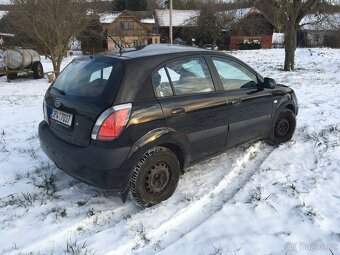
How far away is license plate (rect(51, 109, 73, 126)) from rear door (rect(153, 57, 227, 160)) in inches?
39.1

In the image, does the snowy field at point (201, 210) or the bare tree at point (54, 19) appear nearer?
the snowy field at point (201, 210)

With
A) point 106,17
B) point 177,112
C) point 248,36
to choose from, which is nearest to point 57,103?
point 177,112

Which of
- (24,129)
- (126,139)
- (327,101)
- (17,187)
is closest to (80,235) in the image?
(126,139)

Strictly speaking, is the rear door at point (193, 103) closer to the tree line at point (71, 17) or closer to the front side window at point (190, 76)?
the front side window at point (190, 76)

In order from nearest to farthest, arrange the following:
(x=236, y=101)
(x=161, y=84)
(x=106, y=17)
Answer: (x=161, y=84) → (x=236, y=101) → (x=106, y=17)

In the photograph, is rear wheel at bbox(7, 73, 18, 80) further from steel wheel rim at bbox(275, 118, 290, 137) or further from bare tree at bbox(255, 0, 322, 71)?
steel wheel rim at bbox(275, 118, 290, 137)

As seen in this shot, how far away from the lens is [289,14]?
16.3 meters

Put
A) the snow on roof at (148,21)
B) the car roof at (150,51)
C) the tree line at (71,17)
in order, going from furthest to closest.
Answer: the snow on roof at (148,21)
the tree line at (71,17)
the car roof at (150,51)

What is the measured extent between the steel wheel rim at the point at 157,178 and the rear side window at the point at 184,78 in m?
0.78

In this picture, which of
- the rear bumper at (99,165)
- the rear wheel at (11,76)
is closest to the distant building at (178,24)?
the rear wheel at (11,76)

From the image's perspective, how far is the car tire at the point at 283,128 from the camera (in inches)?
214

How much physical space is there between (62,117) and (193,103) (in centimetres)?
149

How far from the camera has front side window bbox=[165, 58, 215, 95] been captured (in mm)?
4012

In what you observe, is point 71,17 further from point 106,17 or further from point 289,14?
point 289,14
